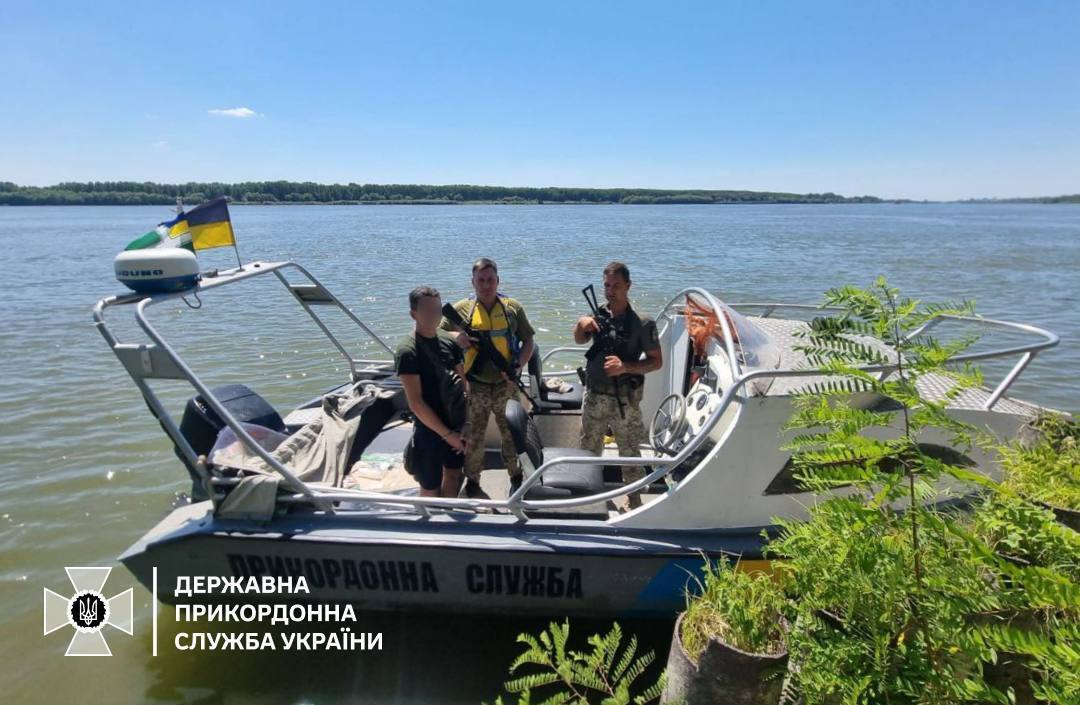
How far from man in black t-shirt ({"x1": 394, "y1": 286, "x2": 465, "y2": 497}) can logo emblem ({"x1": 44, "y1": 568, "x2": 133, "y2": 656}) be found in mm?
2512

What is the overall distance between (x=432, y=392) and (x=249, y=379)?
280 inches

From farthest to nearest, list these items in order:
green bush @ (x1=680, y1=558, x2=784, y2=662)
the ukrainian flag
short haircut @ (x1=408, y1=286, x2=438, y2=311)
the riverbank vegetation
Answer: the ukrainian flag, short haircut @ (x1=408, y1=286, x2=438, y2=311), green bush @ (x1=680, y1=558, x2=784, y2=662), the riverbank vegetation

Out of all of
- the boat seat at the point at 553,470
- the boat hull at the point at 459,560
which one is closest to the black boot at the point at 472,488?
the boat seat at the point at 553,470

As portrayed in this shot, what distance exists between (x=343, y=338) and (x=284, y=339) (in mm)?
1132

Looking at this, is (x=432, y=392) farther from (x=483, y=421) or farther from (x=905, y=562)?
(x=905, y=562)

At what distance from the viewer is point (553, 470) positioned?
3945 mm

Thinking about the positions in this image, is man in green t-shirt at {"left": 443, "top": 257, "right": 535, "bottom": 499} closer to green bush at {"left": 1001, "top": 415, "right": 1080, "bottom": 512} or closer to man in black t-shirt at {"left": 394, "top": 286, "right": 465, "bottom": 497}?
man in black t-shirt at {"left": 394, "top": 286, "right": 465, "bottom": 497}

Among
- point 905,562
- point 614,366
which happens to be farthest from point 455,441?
point 905,562

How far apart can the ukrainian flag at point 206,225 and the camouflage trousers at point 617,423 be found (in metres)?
2.63

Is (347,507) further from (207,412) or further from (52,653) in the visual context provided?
(52,653)

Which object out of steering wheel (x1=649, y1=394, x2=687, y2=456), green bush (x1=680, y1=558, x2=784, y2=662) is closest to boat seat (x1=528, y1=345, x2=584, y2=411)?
steering wheel (x1=649, y1=394, x2=687, y2=456)

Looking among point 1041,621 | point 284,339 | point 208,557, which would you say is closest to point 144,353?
point 208,557

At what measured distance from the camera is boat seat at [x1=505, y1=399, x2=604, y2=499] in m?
3.84

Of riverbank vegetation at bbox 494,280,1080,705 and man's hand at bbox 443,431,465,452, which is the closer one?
riverbank vegetation at bbox 494,280,1080,705
